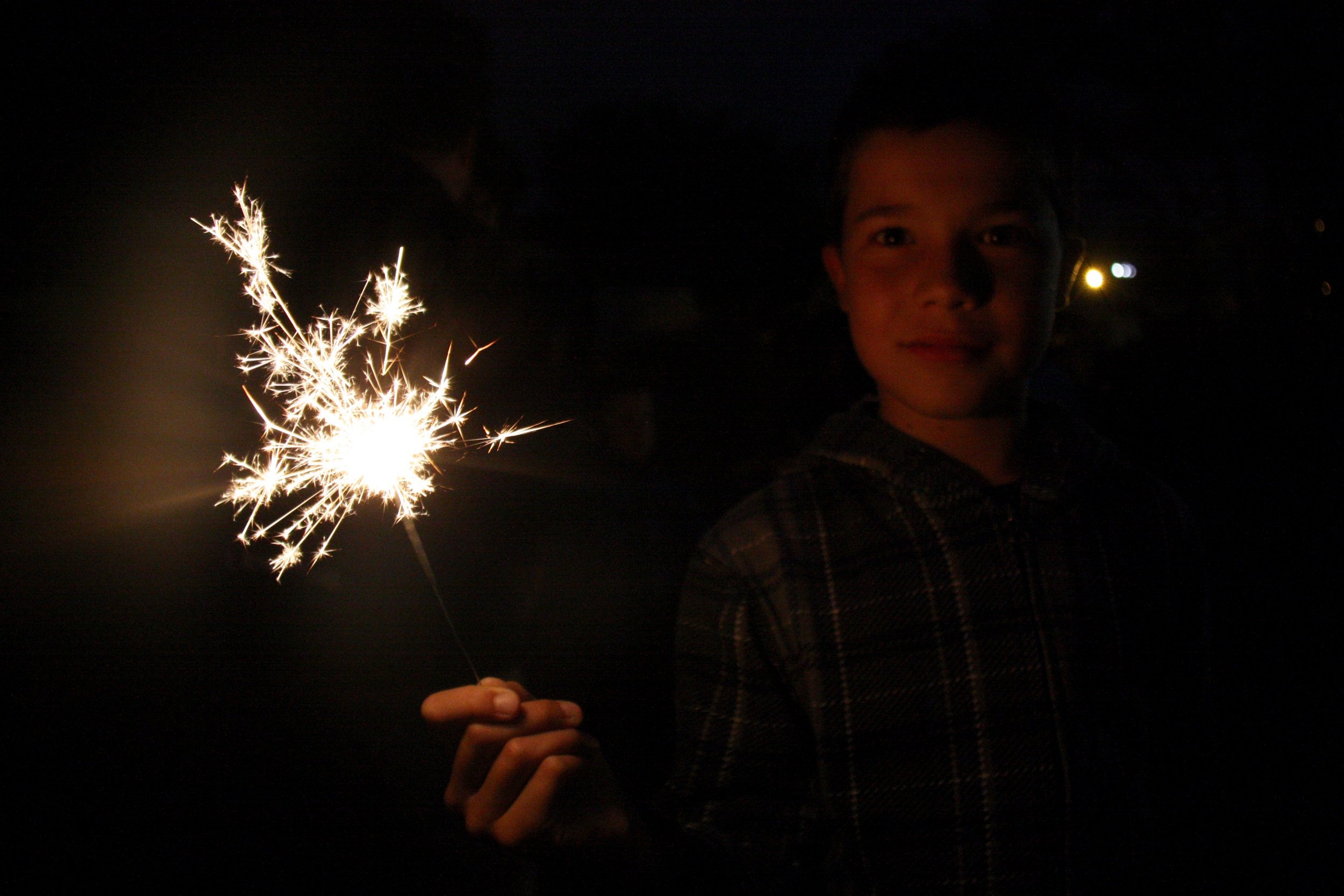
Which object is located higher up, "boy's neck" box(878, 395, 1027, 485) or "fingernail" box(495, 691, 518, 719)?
"boy's neck" box(878, 395, 1027, 485)

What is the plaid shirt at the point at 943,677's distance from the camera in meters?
1.12

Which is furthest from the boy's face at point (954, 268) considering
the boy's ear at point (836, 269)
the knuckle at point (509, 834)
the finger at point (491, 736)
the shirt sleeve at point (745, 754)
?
the knuckle at point (509, 834)

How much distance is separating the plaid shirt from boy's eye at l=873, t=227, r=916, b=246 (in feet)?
1.06

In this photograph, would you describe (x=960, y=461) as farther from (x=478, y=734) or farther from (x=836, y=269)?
(x=478, y=734)

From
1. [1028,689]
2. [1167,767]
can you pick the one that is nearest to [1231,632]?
[1167,767]

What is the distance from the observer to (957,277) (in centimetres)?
119

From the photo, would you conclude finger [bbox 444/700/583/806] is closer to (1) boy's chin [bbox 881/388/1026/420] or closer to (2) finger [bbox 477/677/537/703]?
(2) finger [bbox 477/677/537/703]

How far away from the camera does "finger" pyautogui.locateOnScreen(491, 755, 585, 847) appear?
3.23 feet

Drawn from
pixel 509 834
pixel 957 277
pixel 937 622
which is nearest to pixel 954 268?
pixel 957 277

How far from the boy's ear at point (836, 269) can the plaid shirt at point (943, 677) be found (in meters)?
0.26

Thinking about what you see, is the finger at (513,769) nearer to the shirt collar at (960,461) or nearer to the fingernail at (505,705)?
the fingernail at (505,705)

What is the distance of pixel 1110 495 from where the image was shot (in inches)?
52.7

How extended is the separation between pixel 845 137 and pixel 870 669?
1.00 m

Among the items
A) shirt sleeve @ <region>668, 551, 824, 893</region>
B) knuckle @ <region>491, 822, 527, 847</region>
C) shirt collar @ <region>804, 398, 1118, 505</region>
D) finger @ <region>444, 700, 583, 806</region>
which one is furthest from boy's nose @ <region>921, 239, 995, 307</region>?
knuckle @ <region>491, 822, 527, 847</region>
